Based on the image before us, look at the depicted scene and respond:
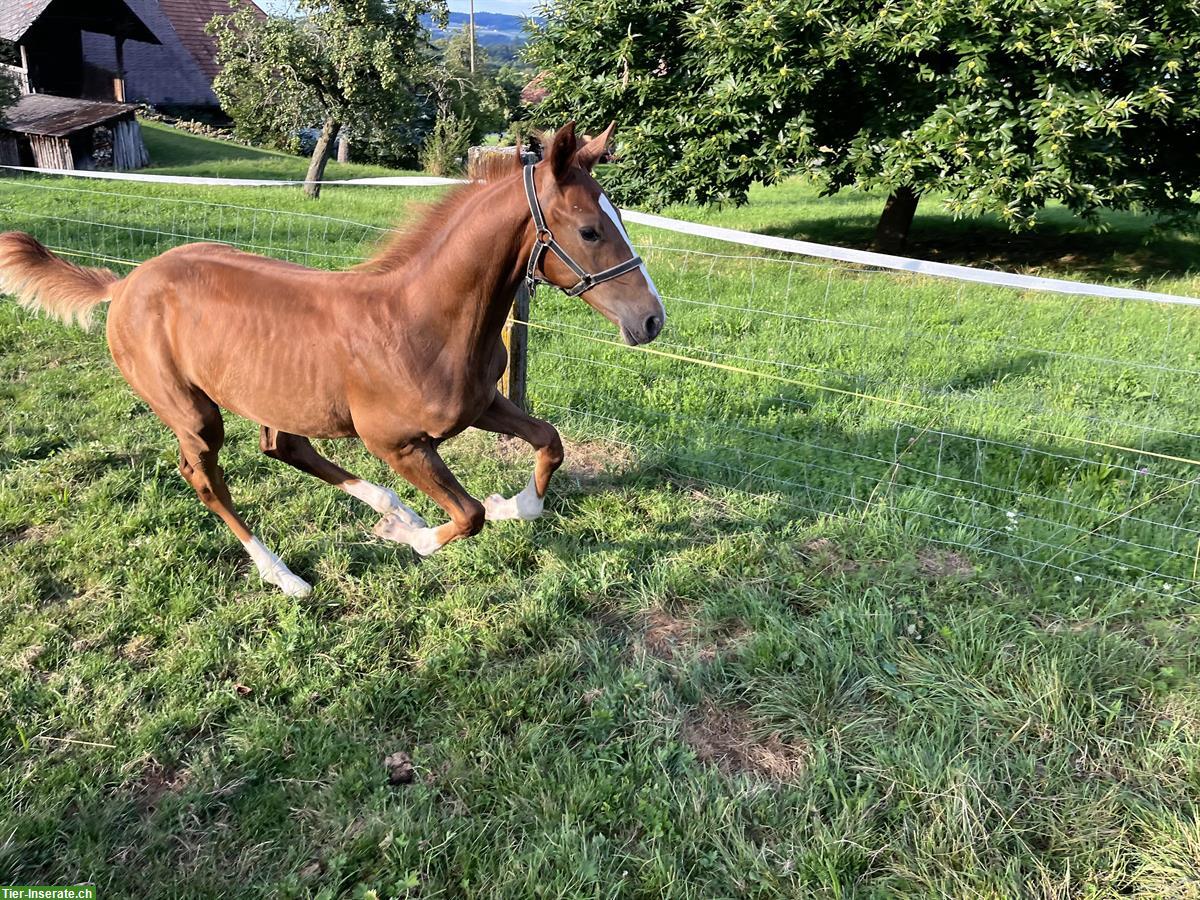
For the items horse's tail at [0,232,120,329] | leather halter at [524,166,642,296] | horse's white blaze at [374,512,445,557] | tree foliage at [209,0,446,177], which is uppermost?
tree foliage at [209,0,446,177]

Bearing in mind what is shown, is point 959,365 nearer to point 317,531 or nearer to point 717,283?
point 717,283

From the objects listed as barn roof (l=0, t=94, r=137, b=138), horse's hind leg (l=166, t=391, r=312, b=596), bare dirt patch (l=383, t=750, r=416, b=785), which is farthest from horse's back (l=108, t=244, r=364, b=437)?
barn roof (l=0, t=94, r=137, b=138)

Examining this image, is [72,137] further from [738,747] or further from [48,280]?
[738,747]

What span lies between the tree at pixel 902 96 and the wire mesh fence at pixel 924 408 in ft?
4.63

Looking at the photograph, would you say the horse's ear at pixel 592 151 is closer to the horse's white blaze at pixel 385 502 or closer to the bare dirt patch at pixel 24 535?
the horse's white blaze at pixel 385 502

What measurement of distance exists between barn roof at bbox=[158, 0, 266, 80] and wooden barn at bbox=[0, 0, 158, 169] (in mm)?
5133

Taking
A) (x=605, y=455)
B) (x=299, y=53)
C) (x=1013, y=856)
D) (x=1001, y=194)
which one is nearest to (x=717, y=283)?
(x=1001, y=194)

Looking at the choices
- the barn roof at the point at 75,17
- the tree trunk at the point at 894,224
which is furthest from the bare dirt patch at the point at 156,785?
the barn roof at the point at 75,17

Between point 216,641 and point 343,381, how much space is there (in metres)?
1.20

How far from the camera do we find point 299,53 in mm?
14750

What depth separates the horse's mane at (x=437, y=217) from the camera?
9.34ft

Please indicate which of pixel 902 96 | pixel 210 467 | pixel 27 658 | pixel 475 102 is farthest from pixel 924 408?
pixel 475 102

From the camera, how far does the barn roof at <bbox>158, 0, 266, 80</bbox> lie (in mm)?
31203

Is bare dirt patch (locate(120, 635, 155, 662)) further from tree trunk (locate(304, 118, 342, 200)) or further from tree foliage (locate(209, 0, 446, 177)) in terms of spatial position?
tree foliage (locate(209, 0, 446, 177))
